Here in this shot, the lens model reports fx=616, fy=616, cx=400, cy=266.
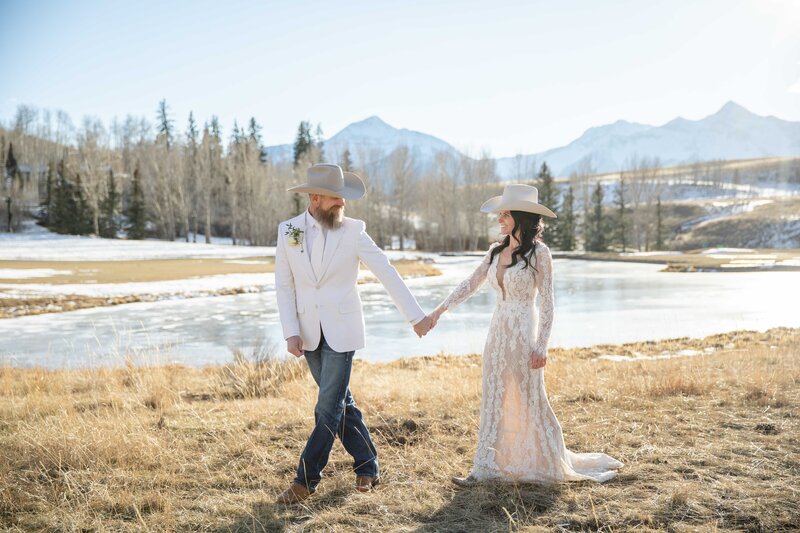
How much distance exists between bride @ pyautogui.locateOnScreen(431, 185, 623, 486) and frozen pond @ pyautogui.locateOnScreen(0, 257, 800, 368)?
586 centimetres

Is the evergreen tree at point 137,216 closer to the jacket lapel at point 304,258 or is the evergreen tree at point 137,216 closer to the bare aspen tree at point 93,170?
the bare aspen tree at point 93,170

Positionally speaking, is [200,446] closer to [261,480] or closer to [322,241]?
[261,480]

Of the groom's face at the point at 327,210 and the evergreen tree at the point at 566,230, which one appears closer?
the groom's face at the point at 327,210

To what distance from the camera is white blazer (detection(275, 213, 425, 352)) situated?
12.8 ft

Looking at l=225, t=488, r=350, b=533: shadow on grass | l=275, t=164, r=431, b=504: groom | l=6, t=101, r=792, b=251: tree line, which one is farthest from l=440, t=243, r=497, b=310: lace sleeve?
l=6, t=101, r=792, b=251: tree line

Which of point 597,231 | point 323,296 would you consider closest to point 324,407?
point 323,296

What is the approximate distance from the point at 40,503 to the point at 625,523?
3.56 metres

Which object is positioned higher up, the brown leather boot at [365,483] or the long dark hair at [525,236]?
the long dark hair at [525,236]

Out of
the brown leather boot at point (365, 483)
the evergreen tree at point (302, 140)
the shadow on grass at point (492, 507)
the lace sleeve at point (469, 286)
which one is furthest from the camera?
the evergreen tree at point (302, 140)

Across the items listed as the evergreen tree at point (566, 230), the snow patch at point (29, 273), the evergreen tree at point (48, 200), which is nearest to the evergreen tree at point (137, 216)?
the evergreen tree at point (48, 200)

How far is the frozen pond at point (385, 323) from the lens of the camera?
12211mm

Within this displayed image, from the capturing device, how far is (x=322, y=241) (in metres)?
3.95

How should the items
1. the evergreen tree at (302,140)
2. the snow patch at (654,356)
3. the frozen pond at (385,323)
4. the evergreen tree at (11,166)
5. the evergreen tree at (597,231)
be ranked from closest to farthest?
the snow patch at (654,356) < the frozen pond at (385,323) < the evergreen tree at (597,231) < the evergreen tree at (11,166) < the evergreen tree at (302,140)

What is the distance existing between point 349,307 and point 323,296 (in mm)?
181
